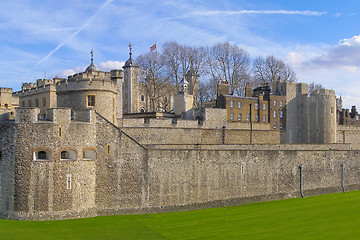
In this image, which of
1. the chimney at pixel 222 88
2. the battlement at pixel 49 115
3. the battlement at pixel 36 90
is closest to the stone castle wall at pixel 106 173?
the battlement at pixel 49 115

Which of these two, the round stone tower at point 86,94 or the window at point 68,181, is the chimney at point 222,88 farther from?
the window at point 68,181

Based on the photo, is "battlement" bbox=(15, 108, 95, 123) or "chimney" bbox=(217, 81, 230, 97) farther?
"chimney" bbox=(217, 81, 230, 97)

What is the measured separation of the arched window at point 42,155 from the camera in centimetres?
2233

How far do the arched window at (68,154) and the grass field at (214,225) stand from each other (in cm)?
352

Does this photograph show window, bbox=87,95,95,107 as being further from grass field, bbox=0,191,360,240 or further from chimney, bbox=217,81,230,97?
chimney, bbox=217,81,230,97

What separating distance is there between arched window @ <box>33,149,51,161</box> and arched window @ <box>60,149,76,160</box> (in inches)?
35.2

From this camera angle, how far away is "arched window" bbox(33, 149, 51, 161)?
2233 centimetres

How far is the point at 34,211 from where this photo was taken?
72.6ft

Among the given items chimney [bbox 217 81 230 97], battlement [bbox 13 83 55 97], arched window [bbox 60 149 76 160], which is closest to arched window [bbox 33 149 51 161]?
arched window [bbox 60 149 76 160]

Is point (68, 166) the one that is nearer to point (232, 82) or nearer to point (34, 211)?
point (34, 211)

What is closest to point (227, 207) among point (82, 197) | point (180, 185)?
point (180, 185)

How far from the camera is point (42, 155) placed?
22.8 metres

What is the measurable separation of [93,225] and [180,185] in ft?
22.7

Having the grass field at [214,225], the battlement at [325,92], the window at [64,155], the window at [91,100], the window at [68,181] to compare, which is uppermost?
the battlement at [325,92]
